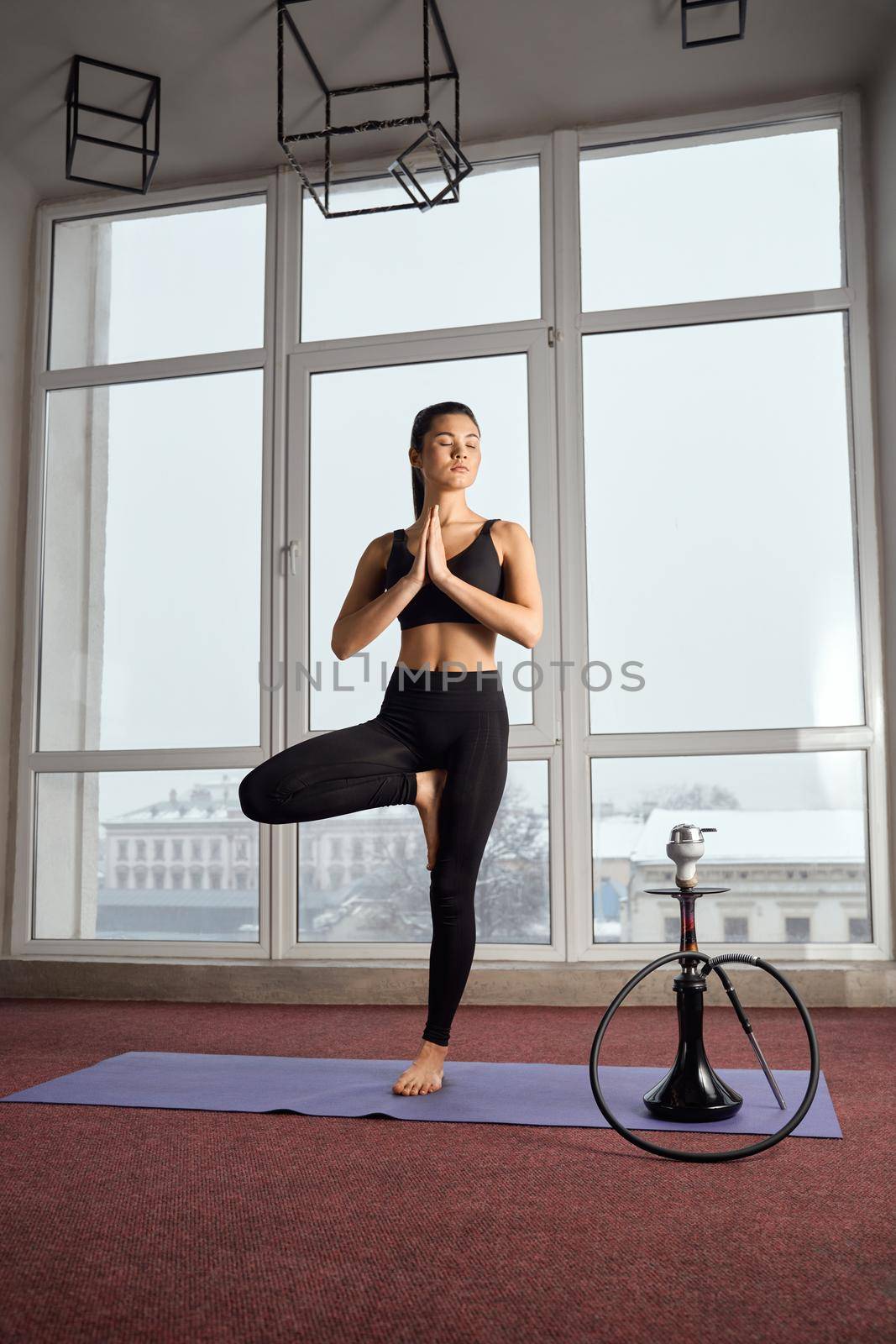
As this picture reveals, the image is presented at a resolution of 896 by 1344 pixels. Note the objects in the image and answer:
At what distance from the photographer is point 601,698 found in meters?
3.83

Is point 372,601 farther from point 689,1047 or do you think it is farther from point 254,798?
point 689,1047

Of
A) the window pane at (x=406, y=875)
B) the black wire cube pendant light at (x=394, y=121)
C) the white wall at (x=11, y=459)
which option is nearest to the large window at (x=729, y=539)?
the window pane at (x=406, y=875)

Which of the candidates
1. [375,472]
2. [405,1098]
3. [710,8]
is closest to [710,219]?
[710,8]

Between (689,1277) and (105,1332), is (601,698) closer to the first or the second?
(689,1277)

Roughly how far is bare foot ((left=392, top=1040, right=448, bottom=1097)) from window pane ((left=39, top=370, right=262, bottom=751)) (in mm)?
1998

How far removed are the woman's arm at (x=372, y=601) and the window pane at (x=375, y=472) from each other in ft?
4.37

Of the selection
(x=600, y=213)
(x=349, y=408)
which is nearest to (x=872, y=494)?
(x=600, y=213)

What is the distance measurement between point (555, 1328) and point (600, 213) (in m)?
3.85

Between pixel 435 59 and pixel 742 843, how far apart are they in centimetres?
294

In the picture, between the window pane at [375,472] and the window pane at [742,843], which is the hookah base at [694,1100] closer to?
the window pane at [742,843]

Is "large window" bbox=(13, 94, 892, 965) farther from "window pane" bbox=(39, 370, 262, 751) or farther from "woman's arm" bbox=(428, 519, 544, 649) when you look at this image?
"woman's arm" bbox=(428, 519, 544, 649)

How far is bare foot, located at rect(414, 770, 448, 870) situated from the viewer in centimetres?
240

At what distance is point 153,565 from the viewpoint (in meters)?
4.28

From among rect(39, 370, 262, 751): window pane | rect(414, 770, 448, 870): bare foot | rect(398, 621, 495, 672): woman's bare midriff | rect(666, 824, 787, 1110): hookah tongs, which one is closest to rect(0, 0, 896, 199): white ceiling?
rect(39, 370, 262, 751): window pane
